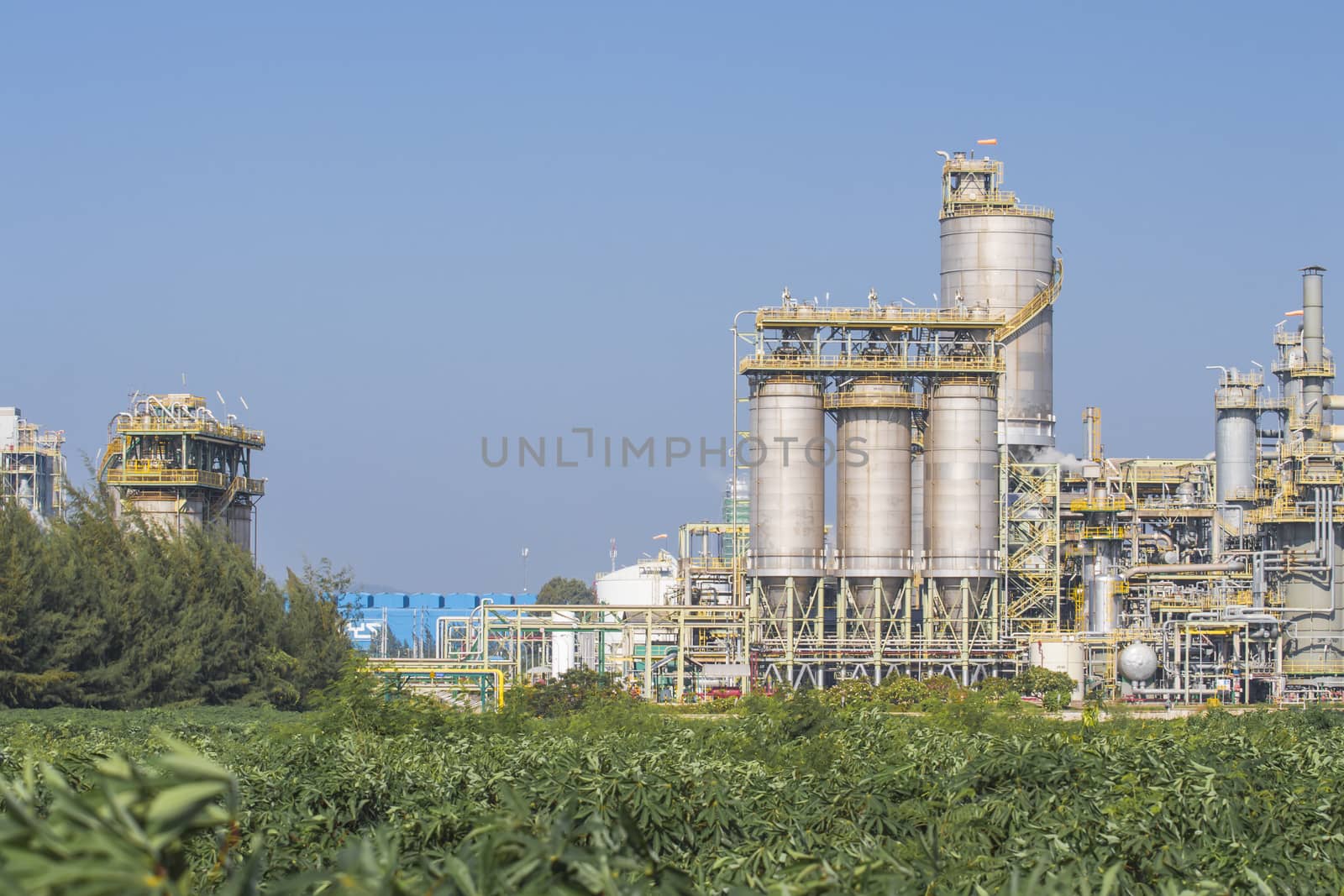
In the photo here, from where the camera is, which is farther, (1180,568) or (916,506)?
(916,506)

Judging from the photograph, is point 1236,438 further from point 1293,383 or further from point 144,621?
point 144,621

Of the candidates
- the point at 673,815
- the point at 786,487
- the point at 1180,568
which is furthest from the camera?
the point at 1180,568

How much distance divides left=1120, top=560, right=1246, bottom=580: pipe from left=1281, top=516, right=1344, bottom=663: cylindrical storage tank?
276cm

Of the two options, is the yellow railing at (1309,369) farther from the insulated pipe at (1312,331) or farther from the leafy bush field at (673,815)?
the leafy bush field at (673,815)

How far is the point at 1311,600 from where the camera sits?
9556 centimetres

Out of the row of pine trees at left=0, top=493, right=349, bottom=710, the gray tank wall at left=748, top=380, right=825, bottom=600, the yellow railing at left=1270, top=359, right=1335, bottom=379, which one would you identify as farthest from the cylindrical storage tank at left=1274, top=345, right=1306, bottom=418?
the row of pine trees at left=0, top=493, right=349, bottom=710

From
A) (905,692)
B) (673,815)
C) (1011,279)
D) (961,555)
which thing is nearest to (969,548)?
(961,555)

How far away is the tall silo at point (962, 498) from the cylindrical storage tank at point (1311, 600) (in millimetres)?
15428

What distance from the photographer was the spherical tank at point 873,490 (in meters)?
95.4

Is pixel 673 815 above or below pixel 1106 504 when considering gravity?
below

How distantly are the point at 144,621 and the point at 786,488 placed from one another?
112 ft

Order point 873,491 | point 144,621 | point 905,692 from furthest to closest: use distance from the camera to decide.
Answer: point 873,491 → point 905,692 → point 144,621

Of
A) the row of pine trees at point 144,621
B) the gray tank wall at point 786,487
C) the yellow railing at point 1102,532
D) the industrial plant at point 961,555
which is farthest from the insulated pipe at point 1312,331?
the row of pine trees at point 144,621

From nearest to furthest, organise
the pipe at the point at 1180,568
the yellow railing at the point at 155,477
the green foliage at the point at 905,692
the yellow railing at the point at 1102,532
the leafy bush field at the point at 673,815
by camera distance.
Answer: the leafy bush field at the point at 673,815 → the green foliage at the point at 905,692 → the pipe at the point at 1180,568 → the yellow railing at the point at 1102,532 → the yellow railing at the point at 155,477
